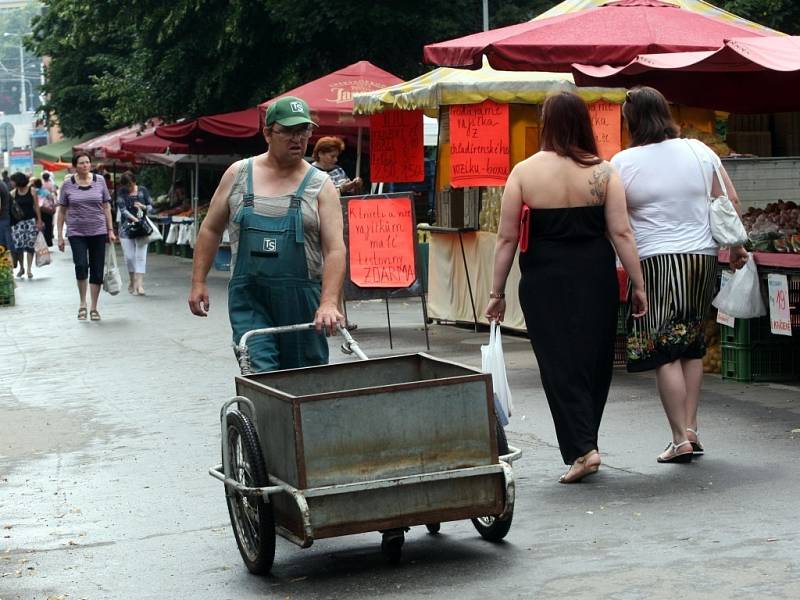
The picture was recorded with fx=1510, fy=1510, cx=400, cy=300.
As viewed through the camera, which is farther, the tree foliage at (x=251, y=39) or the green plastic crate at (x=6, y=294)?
the tree foliage at (x=251, y=39)

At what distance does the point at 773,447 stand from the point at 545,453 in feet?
3.85

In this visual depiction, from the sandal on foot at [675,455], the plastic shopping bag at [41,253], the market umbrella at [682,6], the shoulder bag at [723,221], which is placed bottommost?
the sandal on foot at [675,455]

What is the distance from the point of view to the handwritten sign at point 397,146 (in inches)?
578

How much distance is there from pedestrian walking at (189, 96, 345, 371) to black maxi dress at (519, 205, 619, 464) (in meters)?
1.10

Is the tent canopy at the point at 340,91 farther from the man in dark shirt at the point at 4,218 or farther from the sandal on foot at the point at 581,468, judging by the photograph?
the sandal on foot at the point at 581,468

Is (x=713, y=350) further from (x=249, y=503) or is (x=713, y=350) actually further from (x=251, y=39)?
(x=251, y=39)

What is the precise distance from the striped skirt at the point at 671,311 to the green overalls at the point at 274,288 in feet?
5.78

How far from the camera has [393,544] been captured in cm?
571

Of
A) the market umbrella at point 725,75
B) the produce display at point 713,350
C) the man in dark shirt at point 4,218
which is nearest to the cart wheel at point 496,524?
the market umbrella at point 725,75

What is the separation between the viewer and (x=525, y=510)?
6.54 m

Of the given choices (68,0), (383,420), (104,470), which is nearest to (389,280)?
(104,470)

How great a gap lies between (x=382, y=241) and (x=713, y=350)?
3708 millimetres

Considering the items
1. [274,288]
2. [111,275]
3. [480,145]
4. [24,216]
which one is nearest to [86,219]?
[111,275]

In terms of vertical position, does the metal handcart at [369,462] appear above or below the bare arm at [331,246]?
below
